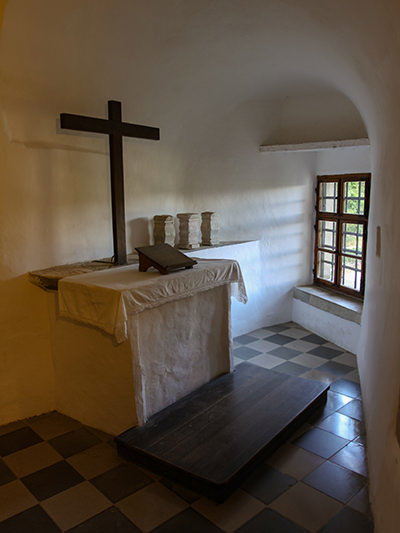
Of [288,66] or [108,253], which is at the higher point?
[288,66]

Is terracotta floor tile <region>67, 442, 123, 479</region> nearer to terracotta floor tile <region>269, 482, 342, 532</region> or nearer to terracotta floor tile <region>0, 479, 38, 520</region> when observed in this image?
terracotta floor tile <region>0, 479, 38, 520</region>

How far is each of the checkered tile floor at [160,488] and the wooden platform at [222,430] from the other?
11 centimetres

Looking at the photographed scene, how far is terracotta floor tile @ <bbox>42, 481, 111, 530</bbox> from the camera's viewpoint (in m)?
2.50

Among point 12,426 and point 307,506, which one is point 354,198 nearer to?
point 307,506

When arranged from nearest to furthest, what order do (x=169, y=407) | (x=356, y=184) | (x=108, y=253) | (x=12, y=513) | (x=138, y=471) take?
(x=12, y=513) < (x=138, y=471) < (x=169, y=407) < (x=108, y=253) < (x=356, y=184)

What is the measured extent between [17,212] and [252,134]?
10.2ft

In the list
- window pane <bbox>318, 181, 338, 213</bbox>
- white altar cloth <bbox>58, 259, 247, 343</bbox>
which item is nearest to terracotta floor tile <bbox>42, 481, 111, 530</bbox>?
white altar cloth <bbox>58, 259, 247, 343</bbox>

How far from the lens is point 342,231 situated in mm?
5547

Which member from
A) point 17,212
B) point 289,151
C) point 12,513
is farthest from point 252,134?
point 12,513

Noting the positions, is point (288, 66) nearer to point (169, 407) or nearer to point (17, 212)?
point (17, 212)

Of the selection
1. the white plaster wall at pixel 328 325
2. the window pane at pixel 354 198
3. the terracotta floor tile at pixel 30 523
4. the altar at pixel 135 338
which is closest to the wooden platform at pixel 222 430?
the altar at pixel 135 338

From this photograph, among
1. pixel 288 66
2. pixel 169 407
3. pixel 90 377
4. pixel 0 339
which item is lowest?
pixel 169 407

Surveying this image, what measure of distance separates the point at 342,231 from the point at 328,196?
580mm

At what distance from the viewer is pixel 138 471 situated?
2879 millimetres
